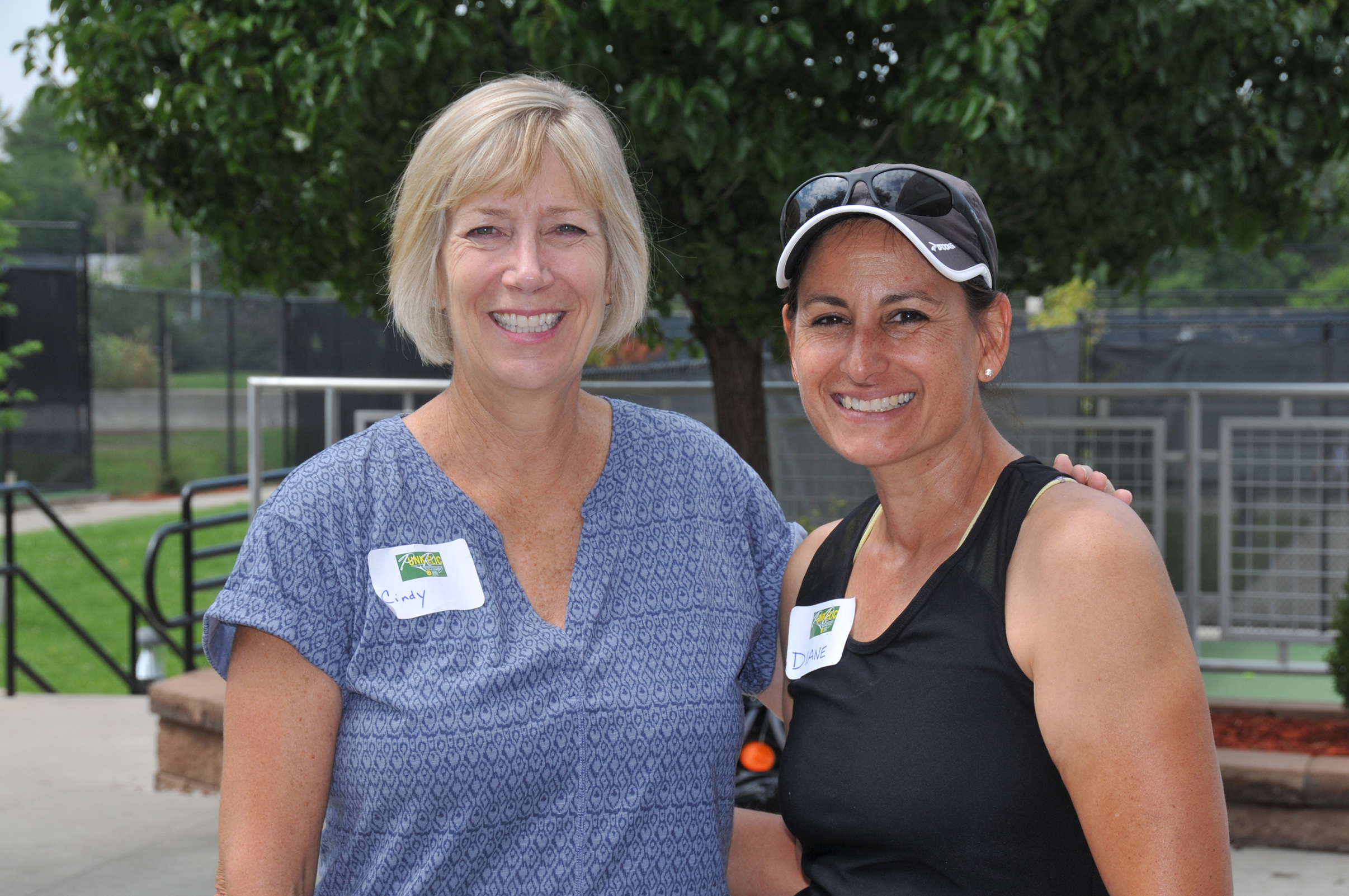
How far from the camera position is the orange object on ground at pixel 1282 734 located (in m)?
4.78

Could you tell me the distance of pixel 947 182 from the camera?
173 centimetres

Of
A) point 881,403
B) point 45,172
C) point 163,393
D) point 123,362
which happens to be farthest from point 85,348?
point 45,172

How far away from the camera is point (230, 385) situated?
19.7m

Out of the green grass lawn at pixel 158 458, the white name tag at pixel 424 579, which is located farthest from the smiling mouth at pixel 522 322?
the green grass lawn at pixel 158 458

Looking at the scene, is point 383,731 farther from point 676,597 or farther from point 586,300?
point 586,300

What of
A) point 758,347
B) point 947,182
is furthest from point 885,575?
point 758,347

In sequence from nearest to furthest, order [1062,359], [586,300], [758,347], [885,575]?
Answer: [885,575]
[586,300]
[758,347]
[1062,359]

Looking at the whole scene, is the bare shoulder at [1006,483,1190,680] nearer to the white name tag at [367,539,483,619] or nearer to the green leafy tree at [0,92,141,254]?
the white name tag at [367,539,483,619]

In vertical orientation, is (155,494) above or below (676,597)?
below

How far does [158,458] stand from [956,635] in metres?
19.7

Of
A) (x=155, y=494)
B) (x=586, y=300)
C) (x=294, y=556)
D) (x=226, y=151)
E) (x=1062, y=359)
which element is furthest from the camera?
(x=155, y=494)

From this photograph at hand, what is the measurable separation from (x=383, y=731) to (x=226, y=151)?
303 cm

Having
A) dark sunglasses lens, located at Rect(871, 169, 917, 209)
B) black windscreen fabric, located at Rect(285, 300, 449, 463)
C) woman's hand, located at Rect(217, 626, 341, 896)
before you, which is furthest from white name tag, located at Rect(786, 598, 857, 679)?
black windscreen fabric, located at Rect(285, 300, 449, 463)

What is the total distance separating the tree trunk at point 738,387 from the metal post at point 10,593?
3.84 metres
